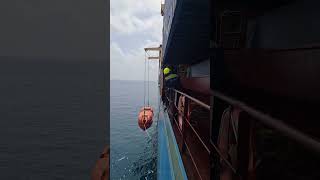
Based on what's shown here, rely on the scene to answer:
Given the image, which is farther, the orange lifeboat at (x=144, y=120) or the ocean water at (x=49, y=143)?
the ocean water at (x=49, y=143)

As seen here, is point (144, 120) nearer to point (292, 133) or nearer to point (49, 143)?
point (292, 133)

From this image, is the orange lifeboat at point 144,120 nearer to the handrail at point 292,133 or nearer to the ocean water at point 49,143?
the ocean water at point 49,143

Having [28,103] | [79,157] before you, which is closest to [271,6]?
[79,157]

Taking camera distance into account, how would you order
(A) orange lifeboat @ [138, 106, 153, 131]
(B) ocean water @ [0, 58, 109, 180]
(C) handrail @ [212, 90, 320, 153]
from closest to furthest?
(C) handrail @ [212, 90, 320, 153], (A) orange lifeboat @ [138, 106, 153, 131], (B) ocean water @ [0, 58, 109, 180]

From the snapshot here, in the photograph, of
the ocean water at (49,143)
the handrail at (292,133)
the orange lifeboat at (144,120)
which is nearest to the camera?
the handrail at (292,133)

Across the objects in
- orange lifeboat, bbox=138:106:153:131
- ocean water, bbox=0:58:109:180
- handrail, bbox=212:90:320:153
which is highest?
handrail, bbox=212:90:320:153

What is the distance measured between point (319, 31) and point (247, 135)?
7.48 ft

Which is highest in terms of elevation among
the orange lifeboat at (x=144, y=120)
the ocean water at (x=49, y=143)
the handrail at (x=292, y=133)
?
the handrail at (x=292, y=133)

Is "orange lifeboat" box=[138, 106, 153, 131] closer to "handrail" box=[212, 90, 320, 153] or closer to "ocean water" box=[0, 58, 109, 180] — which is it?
"ocean water" box=[0, 58, 109, 180]

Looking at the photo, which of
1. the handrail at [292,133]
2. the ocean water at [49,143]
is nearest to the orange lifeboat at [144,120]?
the ocean water at [49,143]

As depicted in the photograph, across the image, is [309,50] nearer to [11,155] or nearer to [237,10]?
[237,10]

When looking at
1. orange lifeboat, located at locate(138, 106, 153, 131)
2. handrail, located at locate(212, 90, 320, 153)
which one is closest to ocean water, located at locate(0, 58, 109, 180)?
orange lifeboat, located at locate(138, 106, 153, 131)

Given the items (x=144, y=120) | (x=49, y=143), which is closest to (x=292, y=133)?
(x=144, y=120)

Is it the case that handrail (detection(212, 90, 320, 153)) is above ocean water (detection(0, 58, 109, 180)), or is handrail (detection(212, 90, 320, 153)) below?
above
